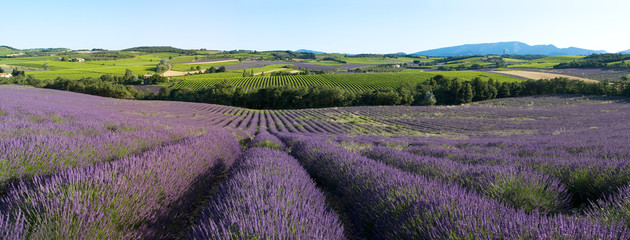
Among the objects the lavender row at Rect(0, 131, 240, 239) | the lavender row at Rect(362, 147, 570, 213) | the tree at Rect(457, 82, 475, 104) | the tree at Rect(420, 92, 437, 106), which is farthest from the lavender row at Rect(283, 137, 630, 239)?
the tree at Rect(457, 82, 475, 104)

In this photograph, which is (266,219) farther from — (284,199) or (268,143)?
(268,143)

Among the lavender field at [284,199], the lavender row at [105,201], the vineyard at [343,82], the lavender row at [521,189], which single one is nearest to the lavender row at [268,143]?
the lavender field at [284,199]

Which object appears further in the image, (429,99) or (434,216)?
(429,99)

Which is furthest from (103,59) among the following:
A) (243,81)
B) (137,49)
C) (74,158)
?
(74,158)

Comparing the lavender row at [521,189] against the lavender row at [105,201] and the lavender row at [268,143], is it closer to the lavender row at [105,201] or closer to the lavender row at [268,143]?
the lavender row at [105,201]

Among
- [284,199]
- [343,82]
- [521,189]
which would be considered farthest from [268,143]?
[343,82]

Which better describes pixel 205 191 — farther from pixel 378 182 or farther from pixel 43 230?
pixel 378 182
